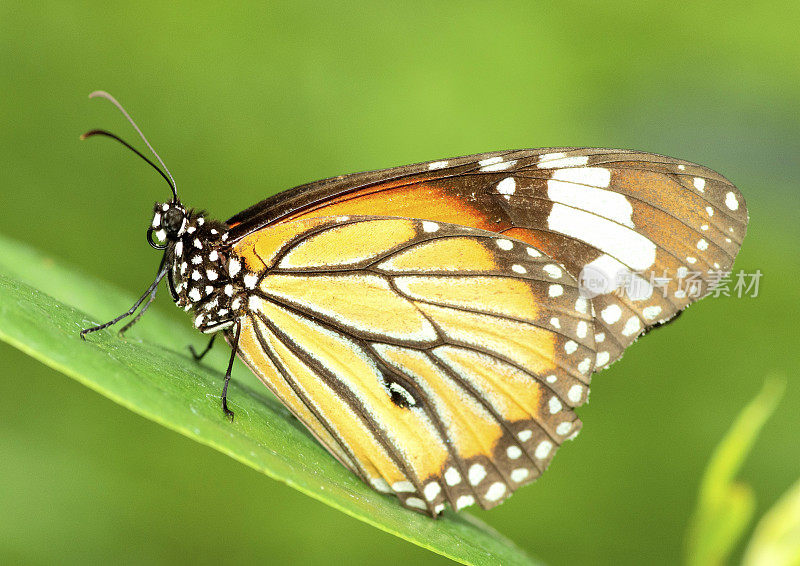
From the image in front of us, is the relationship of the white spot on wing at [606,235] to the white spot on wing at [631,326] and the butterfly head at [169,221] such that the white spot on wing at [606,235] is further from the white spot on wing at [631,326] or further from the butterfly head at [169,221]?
the butterfly head at [169,221]

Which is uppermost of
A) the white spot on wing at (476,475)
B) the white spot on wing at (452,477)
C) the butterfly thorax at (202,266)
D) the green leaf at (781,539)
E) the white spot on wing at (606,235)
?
the white spot on wing at (606,235)

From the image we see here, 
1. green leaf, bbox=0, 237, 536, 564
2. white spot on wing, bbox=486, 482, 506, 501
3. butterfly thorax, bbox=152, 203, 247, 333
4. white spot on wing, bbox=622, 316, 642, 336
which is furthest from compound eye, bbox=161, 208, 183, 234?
white spot on wing, bbox=622, 316, 642, 336

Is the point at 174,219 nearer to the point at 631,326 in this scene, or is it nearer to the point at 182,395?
the point at 182,395

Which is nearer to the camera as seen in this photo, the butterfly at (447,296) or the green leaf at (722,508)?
the green leaf at (722,508)

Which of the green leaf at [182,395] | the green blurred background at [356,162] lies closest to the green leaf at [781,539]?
the green leaf at [182,395]

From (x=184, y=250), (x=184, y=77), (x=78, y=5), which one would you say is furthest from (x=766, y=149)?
(x=78, y=5)

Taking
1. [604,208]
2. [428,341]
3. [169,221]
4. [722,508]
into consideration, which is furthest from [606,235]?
[169,221]

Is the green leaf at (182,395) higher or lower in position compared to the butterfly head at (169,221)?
lower
